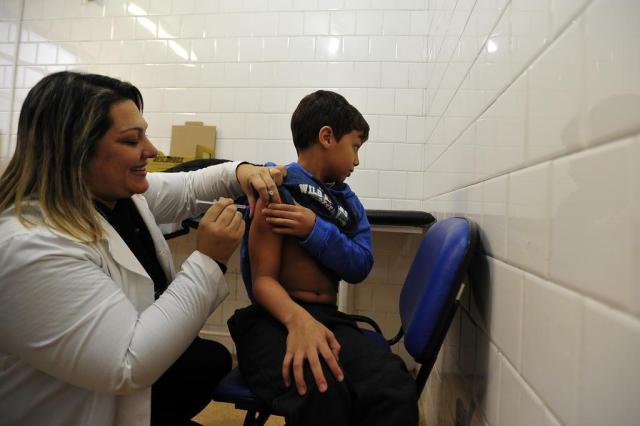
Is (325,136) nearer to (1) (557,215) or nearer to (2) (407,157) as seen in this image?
(1) (557,215)

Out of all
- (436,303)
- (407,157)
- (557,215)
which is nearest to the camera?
(557,215)

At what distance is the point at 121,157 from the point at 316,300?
0.63 meters

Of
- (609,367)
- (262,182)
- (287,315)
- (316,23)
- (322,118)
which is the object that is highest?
(316,23)

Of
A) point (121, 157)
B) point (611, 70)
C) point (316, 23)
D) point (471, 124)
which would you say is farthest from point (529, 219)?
point (316, 23)

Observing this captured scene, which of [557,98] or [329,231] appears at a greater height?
[557,98]

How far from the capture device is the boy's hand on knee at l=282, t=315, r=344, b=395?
2.46 ft

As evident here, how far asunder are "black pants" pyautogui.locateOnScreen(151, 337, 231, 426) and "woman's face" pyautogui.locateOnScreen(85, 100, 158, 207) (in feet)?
1.86

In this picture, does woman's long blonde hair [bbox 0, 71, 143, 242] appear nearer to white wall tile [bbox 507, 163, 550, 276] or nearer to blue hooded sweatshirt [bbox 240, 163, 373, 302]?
blue hooded sweatshirt [bbox 240, 163, 373, 302]

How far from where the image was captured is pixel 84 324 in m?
0.65

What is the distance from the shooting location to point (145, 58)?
8.05ft

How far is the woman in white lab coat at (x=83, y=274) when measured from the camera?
2.09 ft

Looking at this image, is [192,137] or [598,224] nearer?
[598,224]

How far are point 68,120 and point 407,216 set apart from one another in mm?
1364

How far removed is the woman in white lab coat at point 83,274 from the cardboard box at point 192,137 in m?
1.42
